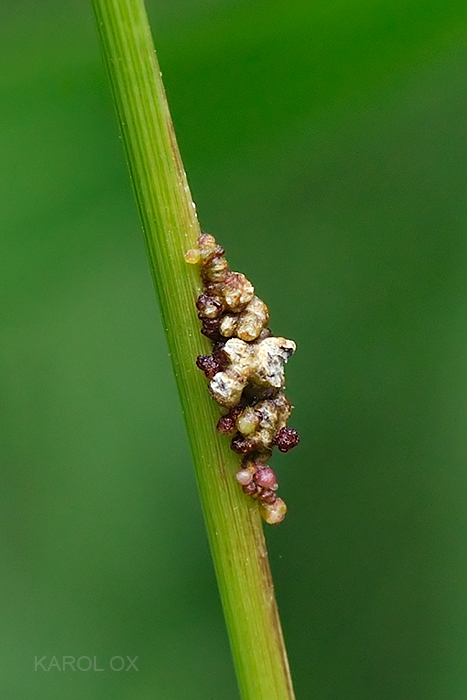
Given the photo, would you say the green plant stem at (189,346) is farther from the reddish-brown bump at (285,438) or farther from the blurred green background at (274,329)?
the blurred green background at (274,329)

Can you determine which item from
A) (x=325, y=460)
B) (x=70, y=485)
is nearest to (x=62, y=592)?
(x=70, y=485)

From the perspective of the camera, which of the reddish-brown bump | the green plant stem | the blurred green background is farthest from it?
the blurred green background

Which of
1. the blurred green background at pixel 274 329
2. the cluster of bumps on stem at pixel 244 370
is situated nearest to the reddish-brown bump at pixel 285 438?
the cluster of bumps on stem at pixel 244 370

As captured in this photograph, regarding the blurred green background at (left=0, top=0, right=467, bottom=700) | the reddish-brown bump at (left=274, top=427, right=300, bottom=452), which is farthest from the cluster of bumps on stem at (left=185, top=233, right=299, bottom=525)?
the blurred green background at (left=0, top=0, right=467, bottom=700)

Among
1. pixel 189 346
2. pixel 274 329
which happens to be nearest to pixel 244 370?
pixel 189 346

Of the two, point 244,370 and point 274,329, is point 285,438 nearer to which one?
point 244,370

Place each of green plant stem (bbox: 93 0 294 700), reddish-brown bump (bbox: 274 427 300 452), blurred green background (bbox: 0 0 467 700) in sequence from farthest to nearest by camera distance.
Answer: blurred green background (bbox: 0 0 467 700) < reddish-brown bump (bbox: 274 427 300 452) < green plant stem (bbox: 93 0 294 700)

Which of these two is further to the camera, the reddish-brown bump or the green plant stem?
the reddish-brown bump

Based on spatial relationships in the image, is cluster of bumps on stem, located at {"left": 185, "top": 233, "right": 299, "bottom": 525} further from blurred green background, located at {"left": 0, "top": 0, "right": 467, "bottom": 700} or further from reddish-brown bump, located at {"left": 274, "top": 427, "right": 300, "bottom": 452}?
blurred green background, located at {"left": 0, "top": 0, "right": 467, "bottom": 700}

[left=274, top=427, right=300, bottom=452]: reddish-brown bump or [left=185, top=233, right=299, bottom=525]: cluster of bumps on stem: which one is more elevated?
[left=185, top=233, right=299, bottom=525]: cluster of bumps on stem
